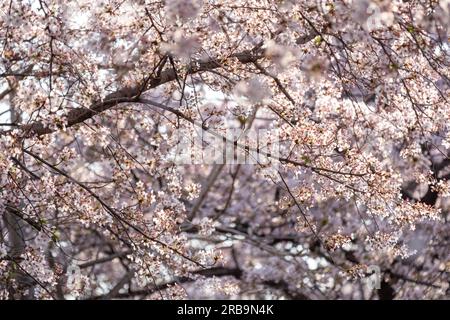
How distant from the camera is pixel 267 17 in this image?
557 cm

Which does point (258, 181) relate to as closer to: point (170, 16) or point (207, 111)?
point (207, 111)

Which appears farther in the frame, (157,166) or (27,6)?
(157,166)

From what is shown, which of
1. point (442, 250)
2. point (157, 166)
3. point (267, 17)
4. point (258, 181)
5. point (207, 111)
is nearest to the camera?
point (267, 17)

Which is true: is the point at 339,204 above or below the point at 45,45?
above

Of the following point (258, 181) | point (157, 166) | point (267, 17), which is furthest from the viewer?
point (258, 181)

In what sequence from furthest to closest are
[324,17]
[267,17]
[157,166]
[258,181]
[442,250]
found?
[258,181] → [442,250] → [157,166] → [267,17] → [324,17]

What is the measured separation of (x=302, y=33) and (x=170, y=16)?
1.10 metres

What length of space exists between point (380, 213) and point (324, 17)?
5.25 ft

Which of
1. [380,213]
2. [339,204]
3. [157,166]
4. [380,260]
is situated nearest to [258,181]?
[339,204]

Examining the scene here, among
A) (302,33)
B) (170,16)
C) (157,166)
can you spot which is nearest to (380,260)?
(157,166)

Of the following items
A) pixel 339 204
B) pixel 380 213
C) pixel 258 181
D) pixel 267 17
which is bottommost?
pixel 380 213

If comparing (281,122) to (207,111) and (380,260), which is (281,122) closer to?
(207,111)

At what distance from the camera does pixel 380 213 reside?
5.68 m

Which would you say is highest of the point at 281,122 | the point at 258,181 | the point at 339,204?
the point at 258,181
